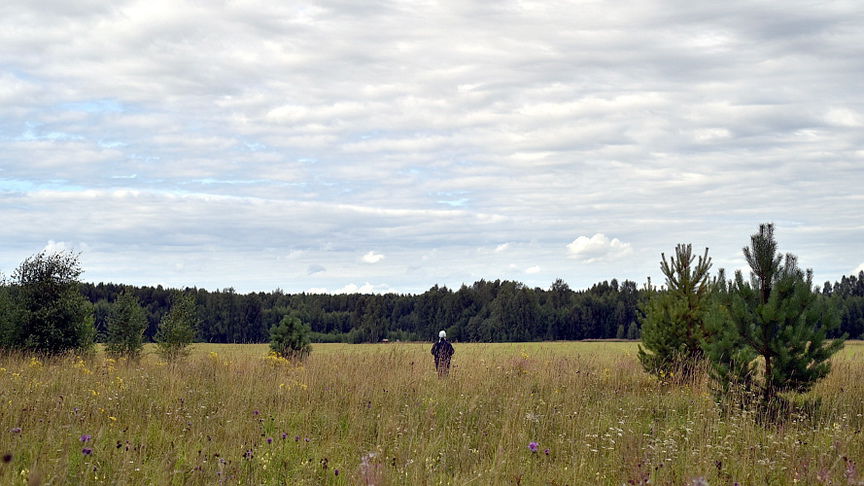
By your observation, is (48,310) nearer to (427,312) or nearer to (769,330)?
(769,330)

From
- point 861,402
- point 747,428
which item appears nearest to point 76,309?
point 747,428

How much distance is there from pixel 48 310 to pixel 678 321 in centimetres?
1678

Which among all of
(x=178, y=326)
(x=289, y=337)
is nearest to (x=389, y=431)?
(x=289, y=337)

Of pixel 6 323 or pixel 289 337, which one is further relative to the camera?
pixel 289 337

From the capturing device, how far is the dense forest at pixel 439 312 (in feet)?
280

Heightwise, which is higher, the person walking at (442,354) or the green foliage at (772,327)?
the green foliage at (772,327)

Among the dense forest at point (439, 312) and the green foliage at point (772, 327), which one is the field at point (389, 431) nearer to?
the green foliage at point (772, 327)

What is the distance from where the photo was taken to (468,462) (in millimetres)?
7066

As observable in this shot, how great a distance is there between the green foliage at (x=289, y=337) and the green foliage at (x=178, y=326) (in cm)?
684

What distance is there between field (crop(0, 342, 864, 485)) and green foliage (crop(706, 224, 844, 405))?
0.68 m

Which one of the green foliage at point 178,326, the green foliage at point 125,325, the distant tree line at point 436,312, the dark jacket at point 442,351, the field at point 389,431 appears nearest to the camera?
the field at point 389,431

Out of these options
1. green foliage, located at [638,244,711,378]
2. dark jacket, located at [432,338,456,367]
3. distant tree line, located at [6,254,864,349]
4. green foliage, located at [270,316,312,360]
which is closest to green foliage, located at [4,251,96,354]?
green foliage, located at [270,316,312,360]

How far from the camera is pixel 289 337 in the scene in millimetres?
22188

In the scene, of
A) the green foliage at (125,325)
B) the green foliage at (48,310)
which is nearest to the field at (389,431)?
the green foliage at (48,310)
